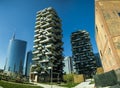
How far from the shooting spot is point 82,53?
85.2 m

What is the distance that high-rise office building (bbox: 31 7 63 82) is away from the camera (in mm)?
52438

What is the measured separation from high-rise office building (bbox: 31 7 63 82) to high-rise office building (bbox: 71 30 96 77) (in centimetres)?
2547

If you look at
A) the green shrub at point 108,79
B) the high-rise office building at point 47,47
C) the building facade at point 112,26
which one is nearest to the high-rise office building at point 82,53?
the high-rise office building at point 47,47

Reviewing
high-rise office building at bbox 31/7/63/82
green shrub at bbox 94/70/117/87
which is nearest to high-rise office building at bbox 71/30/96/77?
high-rise office building at bbox 31/7/63/82

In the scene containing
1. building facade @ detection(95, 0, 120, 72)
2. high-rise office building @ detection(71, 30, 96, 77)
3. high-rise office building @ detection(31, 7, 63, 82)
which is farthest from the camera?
high-rise office building @ detection(71, 30, 96, 77)

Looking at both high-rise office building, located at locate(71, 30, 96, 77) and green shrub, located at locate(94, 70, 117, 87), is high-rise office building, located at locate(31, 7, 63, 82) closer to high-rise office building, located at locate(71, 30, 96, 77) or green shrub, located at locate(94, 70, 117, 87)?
high-rise office building, located at locate(71, 30, 96, 77)

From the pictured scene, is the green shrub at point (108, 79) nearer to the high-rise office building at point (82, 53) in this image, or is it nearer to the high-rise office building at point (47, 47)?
the high-rise office building at point (47, 47)

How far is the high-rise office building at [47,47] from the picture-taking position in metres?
52.4

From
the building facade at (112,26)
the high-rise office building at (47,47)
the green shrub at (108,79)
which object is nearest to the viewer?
the green shrub at (108,79)

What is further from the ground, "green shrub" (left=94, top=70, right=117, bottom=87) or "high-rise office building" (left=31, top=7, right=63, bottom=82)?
"high-rise office building" (left=31, top=7, right=63, bottom=82)

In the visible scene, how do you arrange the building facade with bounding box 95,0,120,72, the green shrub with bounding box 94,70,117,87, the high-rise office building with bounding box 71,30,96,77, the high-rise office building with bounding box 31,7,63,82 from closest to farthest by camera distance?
1. the green shrub with bounding box 94,70,117,87
2. the building facade with bounding box 95,0,120,72
3. the high-rise office building with bounding box 31,7,63,82
4. the high-rise office building with bounding box 71,30,96,77

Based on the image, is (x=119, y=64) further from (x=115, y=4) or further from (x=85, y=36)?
(x=85, y=36)

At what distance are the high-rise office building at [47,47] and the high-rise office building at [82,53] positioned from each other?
1003 inches

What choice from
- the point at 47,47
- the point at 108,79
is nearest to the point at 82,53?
the point at 47,47
